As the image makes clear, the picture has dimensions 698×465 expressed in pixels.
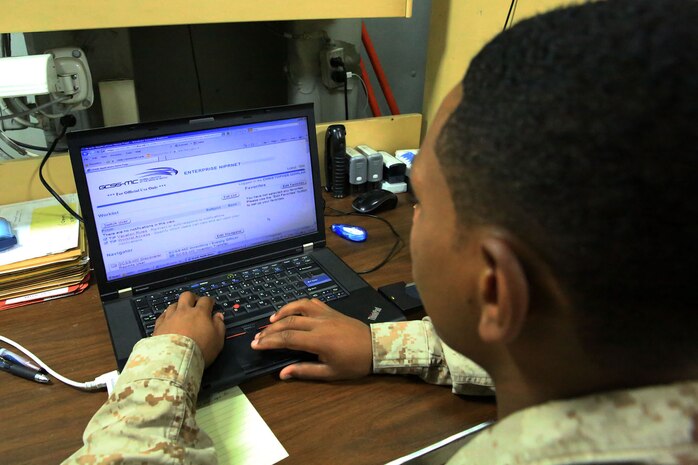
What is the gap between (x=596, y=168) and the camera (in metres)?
0.32

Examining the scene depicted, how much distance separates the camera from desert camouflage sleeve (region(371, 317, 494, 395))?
66 cm

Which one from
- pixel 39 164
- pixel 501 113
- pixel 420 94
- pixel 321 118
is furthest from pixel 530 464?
pixel 420 94

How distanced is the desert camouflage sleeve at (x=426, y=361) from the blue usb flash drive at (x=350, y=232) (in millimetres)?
365

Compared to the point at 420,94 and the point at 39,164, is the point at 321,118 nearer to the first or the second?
the point at 420,94

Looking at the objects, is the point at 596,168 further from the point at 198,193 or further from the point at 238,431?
the point at 198,193

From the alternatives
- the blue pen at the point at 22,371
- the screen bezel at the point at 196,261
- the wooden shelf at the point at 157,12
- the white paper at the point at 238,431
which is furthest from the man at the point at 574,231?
the wooden shelf at the point at 157,12

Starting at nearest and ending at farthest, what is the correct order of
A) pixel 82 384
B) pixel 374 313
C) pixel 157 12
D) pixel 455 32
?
pixel 82 384 → pixel 374 313 → pixel 157 12 → pixel 455 32

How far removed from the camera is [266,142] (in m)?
0.88

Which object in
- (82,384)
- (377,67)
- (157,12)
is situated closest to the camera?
(82,384)

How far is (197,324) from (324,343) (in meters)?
0.18

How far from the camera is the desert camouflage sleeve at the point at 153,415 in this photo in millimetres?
517

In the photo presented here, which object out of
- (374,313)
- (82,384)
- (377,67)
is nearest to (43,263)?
(82,384)

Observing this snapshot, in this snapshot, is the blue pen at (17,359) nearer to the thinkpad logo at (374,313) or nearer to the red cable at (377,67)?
the thinkpad logo at (374,313)

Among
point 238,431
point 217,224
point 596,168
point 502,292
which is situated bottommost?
point 238,431
